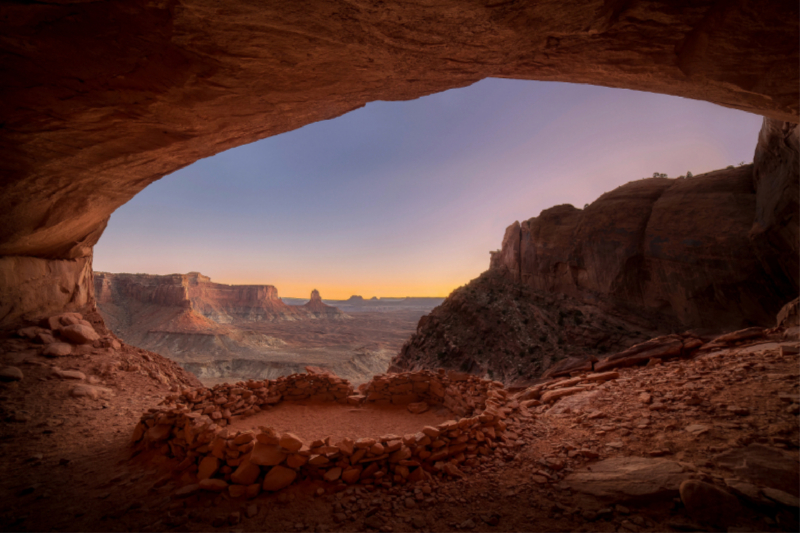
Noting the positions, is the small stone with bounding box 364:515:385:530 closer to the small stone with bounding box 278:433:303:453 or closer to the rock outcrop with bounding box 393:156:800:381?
the small stone with bounding box 278:433:303:453

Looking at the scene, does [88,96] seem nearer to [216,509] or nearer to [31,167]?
[31,167]

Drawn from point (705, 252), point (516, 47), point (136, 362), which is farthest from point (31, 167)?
point (705, 252)

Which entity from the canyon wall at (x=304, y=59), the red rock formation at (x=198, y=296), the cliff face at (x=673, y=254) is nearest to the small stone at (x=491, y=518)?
the canyon wall at (x=304, y=59)

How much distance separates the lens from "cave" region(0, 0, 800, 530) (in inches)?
142

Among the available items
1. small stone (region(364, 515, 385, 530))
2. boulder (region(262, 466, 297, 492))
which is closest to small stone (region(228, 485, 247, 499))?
boulder (region(262, 466, 297, 492))

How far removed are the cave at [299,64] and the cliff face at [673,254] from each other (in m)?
13.6

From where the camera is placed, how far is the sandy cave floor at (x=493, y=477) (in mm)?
3225

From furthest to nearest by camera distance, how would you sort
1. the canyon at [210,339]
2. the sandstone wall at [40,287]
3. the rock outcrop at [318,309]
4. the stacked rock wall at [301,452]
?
the rock outcrop at [318,309] → the canyon at [210,339] → the sandstone wall at [40,287] → the stacked rock wall at [301,452]

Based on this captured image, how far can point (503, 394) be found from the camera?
7.01 metres

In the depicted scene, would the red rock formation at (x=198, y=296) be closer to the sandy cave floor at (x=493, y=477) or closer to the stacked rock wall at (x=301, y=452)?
the sandy cave floor at (x=493, y=477)

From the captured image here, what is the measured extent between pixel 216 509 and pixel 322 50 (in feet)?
20.8

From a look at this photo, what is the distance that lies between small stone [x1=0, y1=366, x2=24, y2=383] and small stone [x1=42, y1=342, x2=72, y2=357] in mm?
1196

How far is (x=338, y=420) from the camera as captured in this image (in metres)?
7.67

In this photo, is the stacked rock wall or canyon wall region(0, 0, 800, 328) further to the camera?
the stacked rock wall
